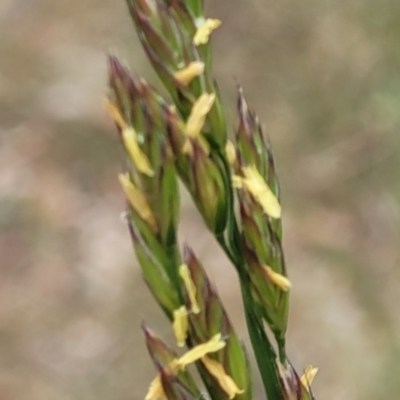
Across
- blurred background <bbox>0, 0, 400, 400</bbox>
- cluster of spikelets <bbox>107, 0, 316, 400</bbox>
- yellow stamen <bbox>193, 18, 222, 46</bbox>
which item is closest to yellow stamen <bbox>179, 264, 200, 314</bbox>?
cluster of spikelets <bbox>107, 0, 316, 400</bbox>

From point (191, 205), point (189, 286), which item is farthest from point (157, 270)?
point (191, 205)

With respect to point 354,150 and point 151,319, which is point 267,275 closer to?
point 151,319

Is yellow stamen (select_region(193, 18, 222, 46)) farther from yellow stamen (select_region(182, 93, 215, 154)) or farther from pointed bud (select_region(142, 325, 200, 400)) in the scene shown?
pointed bud (select_region(142, 325, 200, 400))

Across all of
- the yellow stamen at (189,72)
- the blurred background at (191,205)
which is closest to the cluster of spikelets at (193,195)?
the yellow stamen at (189,72)

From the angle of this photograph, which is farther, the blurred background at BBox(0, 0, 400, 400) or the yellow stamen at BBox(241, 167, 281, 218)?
the blurred background at BBox(0, 0, 400, 400)

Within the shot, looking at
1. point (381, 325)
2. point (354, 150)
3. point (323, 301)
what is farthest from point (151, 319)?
point (354, 150)

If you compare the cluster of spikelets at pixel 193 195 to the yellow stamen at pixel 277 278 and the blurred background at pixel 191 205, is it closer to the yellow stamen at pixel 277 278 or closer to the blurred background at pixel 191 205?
the yellow stamen at pixel 277 278

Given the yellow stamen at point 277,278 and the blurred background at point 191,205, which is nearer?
the yellow stamen at point 277,278
